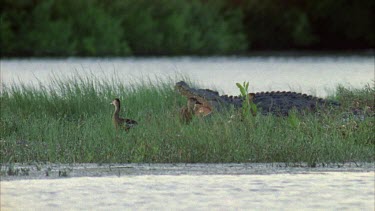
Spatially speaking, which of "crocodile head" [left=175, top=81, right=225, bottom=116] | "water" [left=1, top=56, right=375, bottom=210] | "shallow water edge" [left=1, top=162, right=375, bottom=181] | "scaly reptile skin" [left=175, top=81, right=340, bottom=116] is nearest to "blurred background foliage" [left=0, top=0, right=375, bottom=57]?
"scaly reptile skin" [left=175, top=81, right=340, bottom=116]

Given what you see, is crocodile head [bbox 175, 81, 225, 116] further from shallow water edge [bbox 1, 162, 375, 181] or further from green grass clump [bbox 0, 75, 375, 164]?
shallow water edge [bbox 1, 162, 375, 181]

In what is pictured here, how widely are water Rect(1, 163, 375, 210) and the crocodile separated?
333cm

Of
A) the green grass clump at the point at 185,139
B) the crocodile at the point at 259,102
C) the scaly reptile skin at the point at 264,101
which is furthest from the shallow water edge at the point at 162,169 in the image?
the scaly reptile skin at the point at 264,101

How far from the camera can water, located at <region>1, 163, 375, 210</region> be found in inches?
356

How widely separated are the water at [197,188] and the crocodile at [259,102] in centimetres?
333

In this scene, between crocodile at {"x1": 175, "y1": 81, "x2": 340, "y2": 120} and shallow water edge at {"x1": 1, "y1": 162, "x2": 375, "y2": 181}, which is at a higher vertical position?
crocodile at {"x1": 175, "y1": 81, "x2": 340, "y2": 120}

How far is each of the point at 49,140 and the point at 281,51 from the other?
140 feet

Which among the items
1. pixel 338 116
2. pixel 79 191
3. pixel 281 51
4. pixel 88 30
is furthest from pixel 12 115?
pixel 281 51

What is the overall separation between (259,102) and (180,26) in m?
34.3

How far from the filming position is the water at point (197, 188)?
9.03m

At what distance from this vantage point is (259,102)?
16.5 meters

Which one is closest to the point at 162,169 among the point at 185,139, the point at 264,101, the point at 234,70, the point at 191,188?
the point at 185,139

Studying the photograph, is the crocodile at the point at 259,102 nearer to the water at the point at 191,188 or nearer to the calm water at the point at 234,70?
the water at the point at 191,188

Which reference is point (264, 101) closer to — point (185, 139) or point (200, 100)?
point (200, 100)
